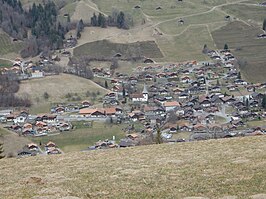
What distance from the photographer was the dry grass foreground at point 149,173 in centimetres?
1816

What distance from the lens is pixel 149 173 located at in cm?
2138

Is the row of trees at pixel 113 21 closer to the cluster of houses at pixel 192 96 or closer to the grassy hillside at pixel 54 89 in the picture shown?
the cluster of houses at pixel 192 96

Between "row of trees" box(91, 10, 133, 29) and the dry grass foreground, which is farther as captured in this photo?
"row of trees" box(91, 10, 133, 29)

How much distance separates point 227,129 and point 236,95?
31.4 m

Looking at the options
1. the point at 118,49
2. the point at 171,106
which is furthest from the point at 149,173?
the point at 118,49

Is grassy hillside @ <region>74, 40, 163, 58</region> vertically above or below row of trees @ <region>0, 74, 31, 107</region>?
above

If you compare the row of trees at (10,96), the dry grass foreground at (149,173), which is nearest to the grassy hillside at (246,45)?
the row of trees at (10,96)

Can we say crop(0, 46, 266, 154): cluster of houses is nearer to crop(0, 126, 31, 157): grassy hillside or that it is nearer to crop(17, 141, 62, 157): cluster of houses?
crop(17, 141, 62, 157): cluster of houses

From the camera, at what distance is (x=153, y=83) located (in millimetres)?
130750

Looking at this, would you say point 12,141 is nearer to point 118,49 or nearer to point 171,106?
point 171,106

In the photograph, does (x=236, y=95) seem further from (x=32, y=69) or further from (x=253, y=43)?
(x=32, y=69)

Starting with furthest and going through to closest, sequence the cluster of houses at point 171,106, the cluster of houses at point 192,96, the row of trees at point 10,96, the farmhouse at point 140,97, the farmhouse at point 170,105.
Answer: the row of trees at point 10,96, the farmhouse at point 140,97, the farmhouse at point 170,105, the cluster of houses at point 192,96, the cluster of houses at point 171,106

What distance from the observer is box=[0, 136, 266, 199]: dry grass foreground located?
1816 cm

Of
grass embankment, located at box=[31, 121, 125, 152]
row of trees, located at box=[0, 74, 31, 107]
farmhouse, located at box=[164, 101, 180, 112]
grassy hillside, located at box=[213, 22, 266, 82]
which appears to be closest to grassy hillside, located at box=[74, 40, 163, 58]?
grassy hillside, located at box=[213, 22, 266, 82]
